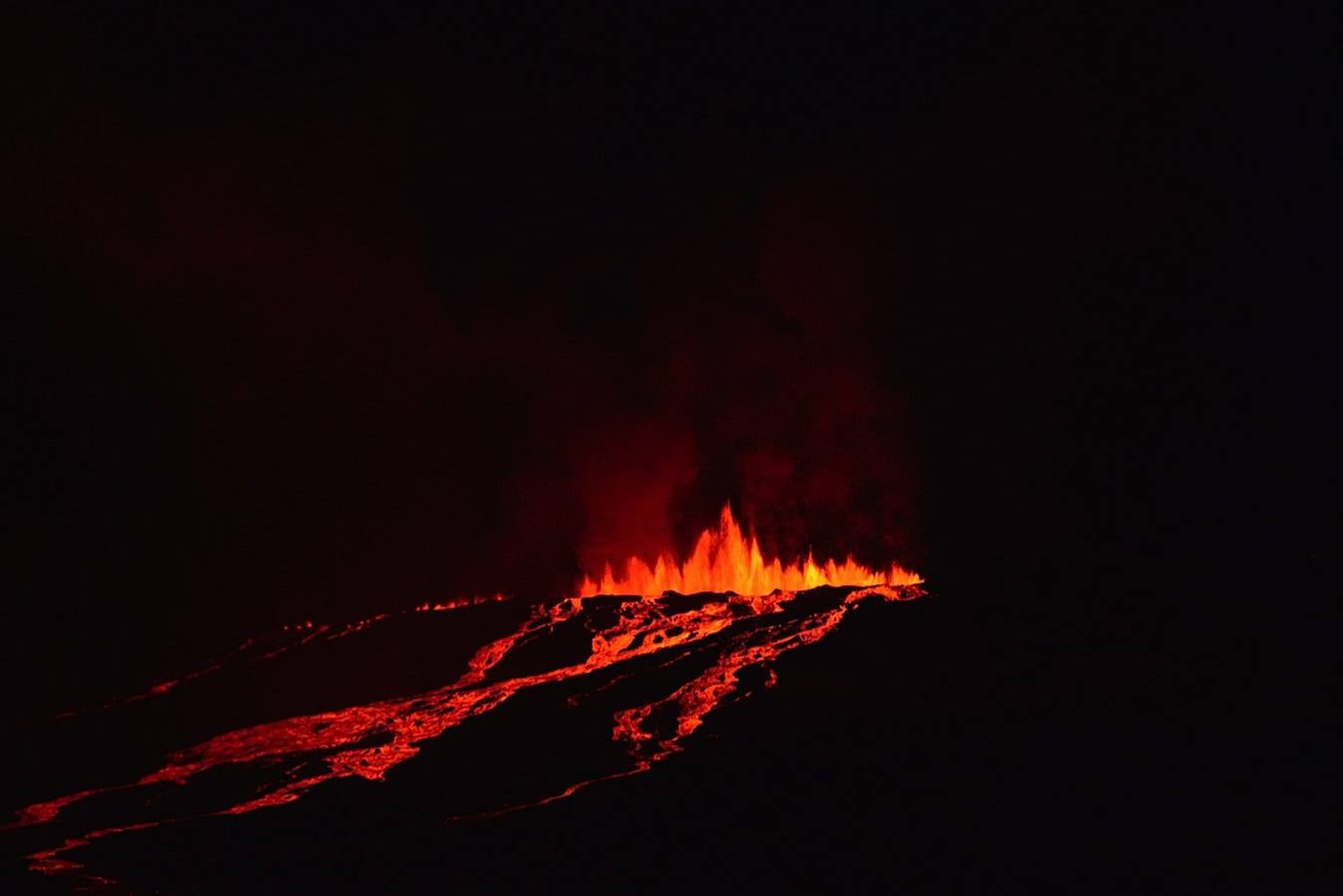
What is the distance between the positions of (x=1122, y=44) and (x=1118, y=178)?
0.95 ft

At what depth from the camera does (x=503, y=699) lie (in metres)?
1.72

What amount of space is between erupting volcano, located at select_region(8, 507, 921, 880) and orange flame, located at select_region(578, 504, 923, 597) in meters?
0.63

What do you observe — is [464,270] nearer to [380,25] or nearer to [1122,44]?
[380,25]

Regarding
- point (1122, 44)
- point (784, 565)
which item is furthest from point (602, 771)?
point (1122, 44)

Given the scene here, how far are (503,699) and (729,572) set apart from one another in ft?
3.39

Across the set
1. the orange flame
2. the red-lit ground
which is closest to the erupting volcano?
the red-lit ground

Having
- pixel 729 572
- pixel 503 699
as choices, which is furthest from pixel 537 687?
pixel 729 572

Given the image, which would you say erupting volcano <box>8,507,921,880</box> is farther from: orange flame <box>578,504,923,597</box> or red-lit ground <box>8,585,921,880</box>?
orange flame <box>578,504,923,597</box>

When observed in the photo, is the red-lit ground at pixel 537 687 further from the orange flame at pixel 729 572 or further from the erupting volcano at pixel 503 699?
the orange flame at pixel 729 572

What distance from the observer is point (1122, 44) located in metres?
2.64

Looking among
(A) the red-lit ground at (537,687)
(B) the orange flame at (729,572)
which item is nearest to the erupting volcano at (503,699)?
(A) the red-lit ground at (537,687)

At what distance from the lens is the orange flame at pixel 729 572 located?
2.57 metres

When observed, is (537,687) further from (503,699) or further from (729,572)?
(729,572)

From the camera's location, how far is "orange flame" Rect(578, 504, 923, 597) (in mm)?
2572
